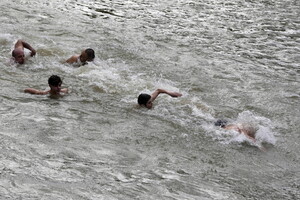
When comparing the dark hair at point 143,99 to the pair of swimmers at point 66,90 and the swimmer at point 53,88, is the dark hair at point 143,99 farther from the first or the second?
the swimmer at point 53,88

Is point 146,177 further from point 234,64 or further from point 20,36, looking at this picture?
point 20,36

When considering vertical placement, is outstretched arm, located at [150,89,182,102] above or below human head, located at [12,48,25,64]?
above

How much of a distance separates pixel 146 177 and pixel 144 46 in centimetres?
787

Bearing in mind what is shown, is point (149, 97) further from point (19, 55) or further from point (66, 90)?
point (19, 55)

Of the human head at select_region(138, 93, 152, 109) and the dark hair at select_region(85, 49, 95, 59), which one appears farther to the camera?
the dark hair at select_region(85, 49, 95, 59)

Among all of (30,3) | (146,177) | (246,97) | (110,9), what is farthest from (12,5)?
(146,177)

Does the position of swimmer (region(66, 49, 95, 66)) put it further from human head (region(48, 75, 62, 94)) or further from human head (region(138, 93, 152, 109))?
human head (region(138, 93, 152, 109))

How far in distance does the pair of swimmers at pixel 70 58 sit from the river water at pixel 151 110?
21 centimetres

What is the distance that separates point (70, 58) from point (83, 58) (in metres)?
0.41

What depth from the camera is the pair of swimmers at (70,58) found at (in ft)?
39.2

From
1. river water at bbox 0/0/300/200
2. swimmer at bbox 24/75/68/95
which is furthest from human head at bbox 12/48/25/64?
swimmer at bbox 24/75/68/95

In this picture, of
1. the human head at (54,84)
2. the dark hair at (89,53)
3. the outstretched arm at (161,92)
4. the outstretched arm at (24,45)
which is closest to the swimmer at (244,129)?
the outstretched arm at (161,92)

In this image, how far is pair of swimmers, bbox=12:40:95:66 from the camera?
470 inches

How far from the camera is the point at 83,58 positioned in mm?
12188
